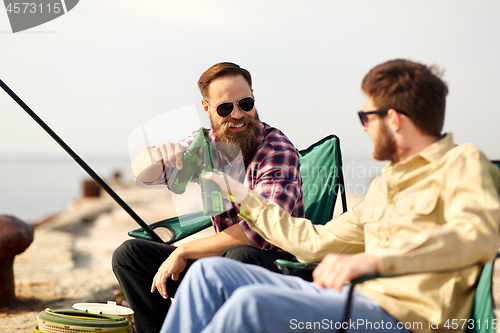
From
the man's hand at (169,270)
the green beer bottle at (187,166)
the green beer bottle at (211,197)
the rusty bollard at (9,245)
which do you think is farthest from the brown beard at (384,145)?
the rusty bollard at (9,245)

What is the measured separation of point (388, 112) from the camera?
146 centimetres

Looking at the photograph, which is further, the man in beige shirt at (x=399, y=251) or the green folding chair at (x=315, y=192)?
the green folding chair at (x=315, y=192)

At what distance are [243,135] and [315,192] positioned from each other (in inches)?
25.6

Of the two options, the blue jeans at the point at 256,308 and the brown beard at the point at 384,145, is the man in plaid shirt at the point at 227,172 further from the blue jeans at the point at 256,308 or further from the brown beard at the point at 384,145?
the brown beard at the point at 384,145

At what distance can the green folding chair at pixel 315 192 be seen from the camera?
8.18 ft

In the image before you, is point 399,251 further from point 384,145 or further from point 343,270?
point 384,145

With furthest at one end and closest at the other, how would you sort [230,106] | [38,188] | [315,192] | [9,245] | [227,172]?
[38,188] < [9,245] < [315,192] < [230,106] < [227,172]

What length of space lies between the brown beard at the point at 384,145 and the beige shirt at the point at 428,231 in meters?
0.04

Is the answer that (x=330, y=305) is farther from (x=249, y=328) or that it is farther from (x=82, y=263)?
(x=82, y=263)

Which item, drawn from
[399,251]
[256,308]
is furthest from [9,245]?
[399,251]

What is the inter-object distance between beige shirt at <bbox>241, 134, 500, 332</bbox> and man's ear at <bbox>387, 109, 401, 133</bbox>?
0.11 m

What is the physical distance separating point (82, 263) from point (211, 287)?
6070mm

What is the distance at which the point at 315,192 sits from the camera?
2.71 metres

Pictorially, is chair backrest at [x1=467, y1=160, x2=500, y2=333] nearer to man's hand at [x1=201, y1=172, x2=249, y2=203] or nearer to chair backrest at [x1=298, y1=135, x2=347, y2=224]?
man's hand at [x1=201, y1=172, x2=249, y2=203]
